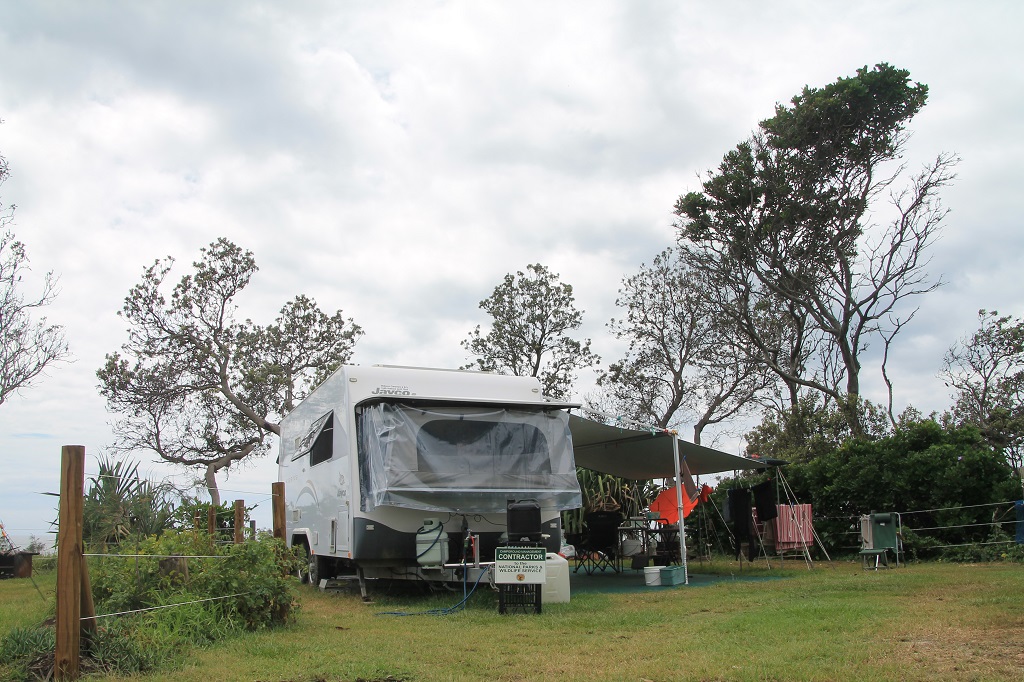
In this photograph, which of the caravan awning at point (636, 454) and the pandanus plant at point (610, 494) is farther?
the pandanus plant at point (610, 494)

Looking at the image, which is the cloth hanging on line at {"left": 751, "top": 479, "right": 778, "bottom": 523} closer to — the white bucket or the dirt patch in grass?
the white bucket

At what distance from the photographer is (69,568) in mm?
4312

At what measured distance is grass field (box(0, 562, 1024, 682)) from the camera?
4.46m

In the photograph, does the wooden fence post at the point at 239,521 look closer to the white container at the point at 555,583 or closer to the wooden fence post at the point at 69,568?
the wooden fence post at the point at 69,568

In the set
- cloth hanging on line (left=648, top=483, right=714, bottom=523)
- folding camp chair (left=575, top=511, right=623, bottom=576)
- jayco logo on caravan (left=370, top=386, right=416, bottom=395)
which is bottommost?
folding camp chair (left=575, top=511, right=623, bottom=576)

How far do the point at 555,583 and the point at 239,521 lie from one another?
301cm

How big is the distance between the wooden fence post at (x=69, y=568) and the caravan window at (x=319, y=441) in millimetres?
4727

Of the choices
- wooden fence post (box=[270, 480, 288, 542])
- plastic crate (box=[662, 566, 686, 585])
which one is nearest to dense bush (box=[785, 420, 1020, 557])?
plastic crate (box=[662, 566, 686, 585])

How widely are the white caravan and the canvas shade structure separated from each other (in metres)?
1.89

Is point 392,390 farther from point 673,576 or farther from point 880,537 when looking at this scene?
point 880,537

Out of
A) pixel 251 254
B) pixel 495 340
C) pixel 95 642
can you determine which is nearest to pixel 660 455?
pixel 95 642

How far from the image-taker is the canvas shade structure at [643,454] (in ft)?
35.3

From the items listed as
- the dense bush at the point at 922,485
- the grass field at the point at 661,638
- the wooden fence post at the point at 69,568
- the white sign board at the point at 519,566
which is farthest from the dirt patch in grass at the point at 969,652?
the dense bush at the point at 922,485

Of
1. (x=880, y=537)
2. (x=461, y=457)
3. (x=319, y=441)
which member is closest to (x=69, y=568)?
(x=461, y=457)
